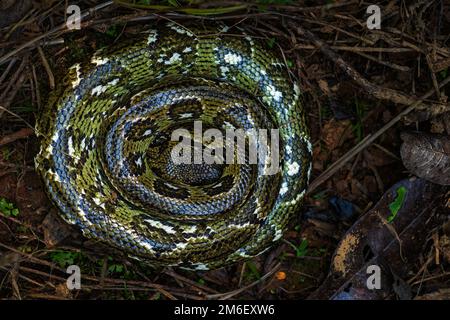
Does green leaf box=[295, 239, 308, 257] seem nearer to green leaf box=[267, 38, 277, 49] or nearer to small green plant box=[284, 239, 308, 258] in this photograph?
small green plant box=[284, 239, 308, 258]

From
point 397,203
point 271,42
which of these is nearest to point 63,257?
point 271,42

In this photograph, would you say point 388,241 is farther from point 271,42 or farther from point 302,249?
point 271,42

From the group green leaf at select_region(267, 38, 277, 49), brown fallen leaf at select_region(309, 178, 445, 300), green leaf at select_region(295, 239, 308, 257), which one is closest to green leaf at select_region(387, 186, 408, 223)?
brown fallen leaf at select_region(309, 178, 445, 300)

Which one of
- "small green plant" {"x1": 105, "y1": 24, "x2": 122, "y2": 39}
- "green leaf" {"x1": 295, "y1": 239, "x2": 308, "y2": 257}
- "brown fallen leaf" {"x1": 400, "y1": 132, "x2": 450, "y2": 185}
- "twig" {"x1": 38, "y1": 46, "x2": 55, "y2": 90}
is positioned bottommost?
"green leaf" {"x1": 295, "y1": 239, "x2": 308, "y2": 257}

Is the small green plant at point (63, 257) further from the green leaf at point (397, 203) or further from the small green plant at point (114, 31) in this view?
the green leaf at point (397, 203)
